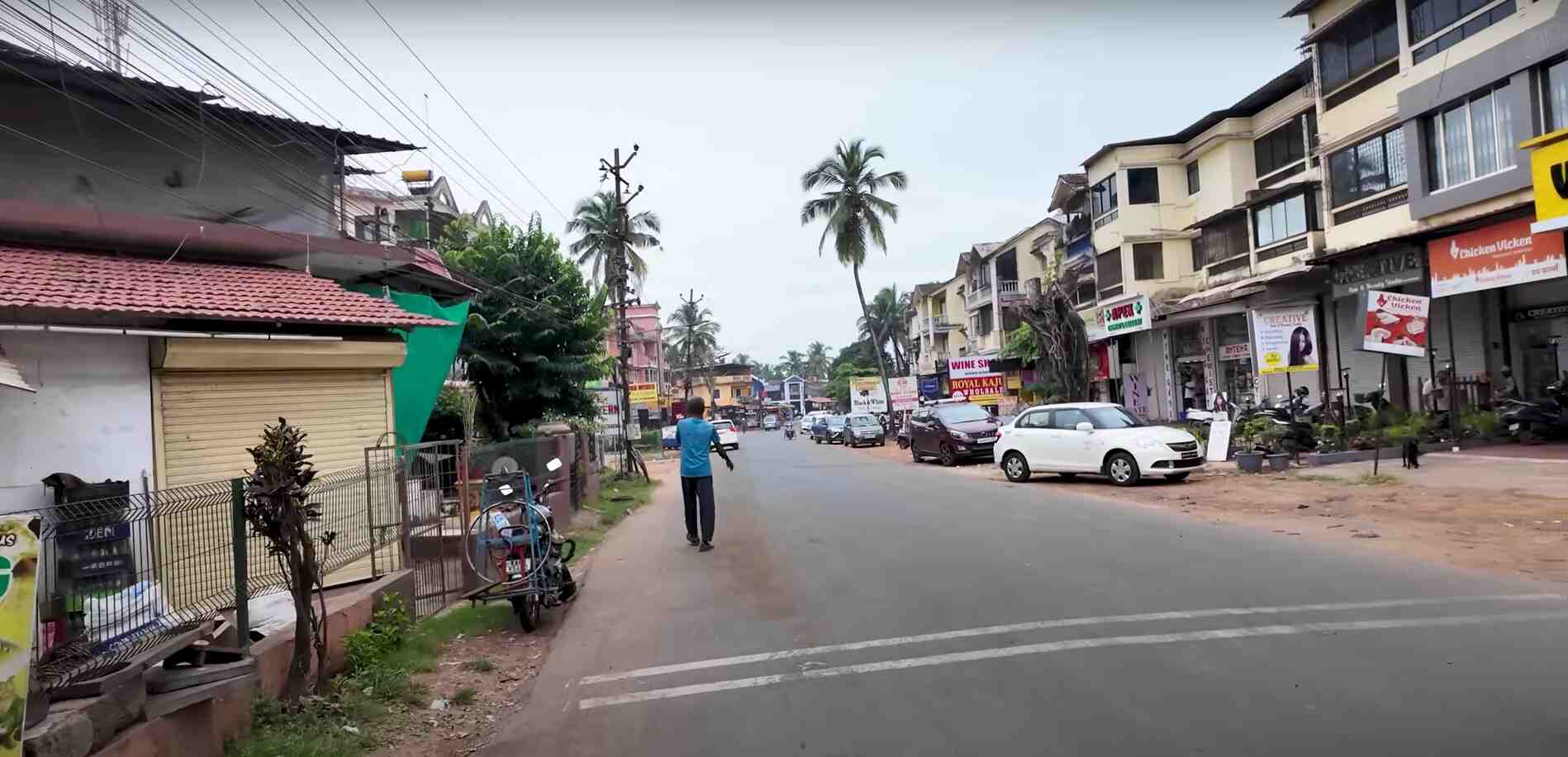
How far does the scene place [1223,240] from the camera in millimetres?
30125

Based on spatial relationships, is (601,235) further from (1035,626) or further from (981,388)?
(1035,626)

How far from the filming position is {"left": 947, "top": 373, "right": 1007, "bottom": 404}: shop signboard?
35.9 m

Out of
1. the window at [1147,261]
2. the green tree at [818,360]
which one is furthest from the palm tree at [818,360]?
the window at [1147,261]

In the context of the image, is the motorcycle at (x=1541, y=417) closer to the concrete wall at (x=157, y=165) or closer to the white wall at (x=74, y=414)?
the white wall at (x=74, y=414)

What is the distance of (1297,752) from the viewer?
4.02 metres

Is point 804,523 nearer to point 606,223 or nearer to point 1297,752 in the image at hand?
point 1297,752

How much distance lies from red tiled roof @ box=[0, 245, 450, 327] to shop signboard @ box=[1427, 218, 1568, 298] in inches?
697

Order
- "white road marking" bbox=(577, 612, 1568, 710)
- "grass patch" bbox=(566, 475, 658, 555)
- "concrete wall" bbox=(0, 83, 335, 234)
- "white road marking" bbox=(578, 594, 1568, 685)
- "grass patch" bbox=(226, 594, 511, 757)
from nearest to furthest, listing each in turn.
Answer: "grass patch" bbox=(226, 594, 511, 757) < "white road marking" bbox=(577, 612, 1568, 710) < "white road marking" bbox=(578, 594, 1568, 685) < "concrete wall" bbox=(0, 83, 335, 234) < "grass patch" bbox=(566, 475, 658, 555)

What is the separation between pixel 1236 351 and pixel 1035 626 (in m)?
27.1

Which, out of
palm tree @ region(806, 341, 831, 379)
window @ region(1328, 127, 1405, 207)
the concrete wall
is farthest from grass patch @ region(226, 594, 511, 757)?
palm tree @ region(806, 341, 831, 379)

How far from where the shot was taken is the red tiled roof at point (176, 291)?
7.46 meters

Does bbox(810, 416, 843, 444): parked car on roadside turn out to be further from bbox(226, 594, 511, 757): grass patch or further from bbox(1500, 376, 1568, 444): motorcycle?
bbox(226, 594, 511, 757): grass patch

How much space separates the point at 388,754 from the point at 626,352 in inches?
952

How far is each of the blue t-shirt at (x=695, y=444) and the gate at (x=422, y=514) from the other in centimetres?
252
